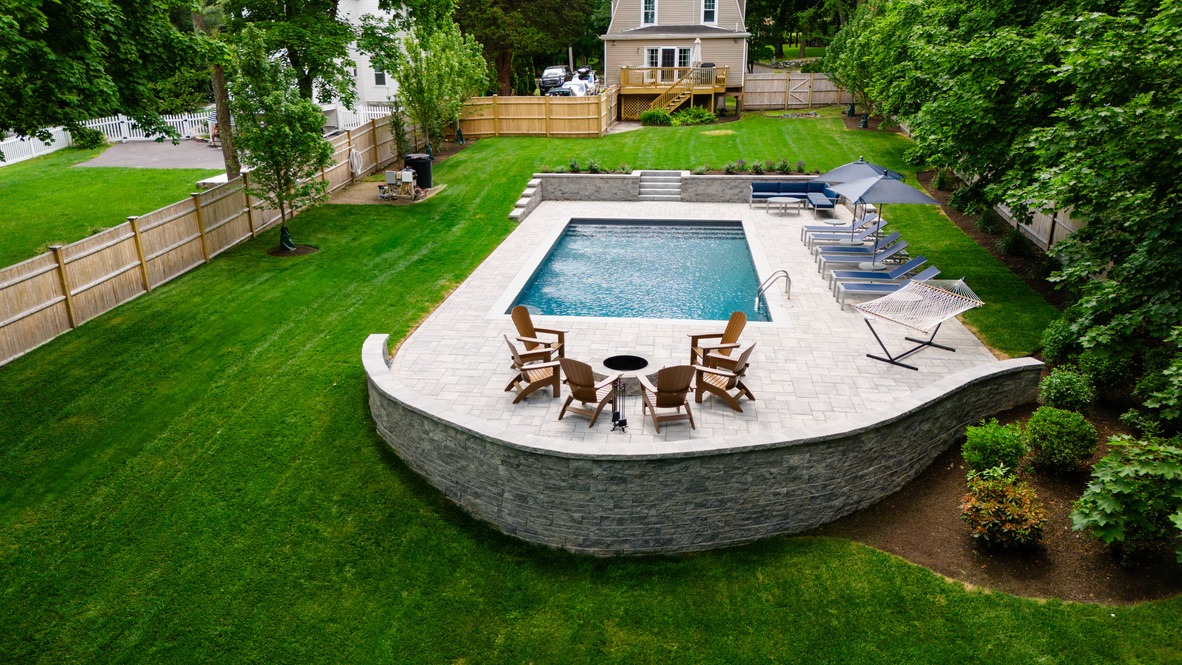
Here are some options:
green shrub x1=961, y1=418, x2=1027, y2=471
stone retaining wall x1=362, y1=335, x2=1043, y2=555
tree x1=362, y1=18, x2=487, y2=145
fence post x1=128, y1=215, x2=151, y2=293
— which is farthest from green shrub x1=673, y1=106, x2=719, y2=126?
green shrub x1=961, y1=418, x2=1027, y2=471

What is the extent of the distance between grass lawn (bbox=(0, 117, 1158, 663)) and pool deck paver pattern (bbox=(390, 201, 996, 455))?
1.34m

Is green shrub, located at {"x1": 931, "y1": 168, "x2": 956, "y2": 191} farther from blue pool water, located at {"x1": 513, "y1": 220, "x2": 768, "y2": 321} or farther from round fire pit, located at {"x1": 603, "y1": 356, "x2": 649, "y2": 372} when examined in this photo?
round fire pit, located at {"x1": 603, "y1": 356, "x2": 649, "y2": 372}

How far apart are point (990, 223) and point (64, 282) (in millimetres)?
18897

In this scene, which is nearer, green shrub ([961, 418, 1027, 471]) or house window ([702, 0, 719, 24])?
green shrub ([961, 418, 1027, 471])

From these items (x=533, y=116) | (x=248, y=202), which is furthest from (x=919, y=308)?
(x=533, y=116)

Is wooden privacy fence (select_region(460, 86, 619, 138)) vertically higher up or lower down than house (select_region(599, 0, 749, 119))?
lower down

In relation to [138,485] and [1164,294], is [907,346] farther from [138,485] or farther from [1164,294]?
[138,485]

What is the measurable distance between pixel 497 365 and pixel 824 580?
5.66 m

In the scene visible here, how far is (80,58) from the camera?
40.4 feet

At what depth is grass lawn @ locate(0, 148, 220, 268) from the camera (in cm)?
1945

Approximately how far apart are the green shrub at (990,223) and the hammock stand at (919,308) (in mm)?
5142

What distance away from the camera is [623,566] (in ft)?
30.2

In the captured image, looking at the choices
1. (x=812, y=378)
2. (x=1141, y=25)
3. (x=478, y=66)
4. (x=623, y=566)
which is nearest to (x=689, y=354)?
(x=812, y=378)

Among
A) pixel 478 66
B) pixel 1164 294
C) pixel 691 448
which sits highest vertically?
pixel 478 66
